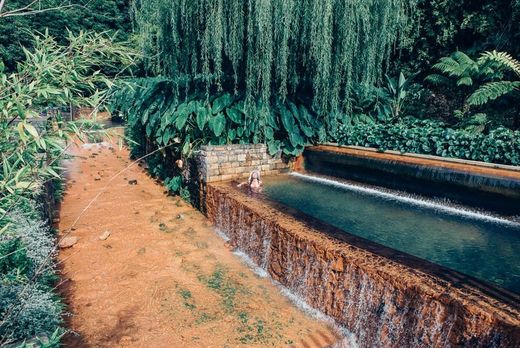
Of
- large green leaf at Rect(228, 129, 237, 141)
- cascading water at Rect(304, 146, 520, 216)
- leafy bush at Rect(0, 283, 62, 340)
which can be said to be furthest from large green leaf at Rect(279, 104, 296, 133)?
leafy bush at Rect(0, 283, 62, 340)

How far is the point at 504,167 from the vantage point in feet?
17.0

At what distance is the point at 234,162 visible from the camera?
271 inches

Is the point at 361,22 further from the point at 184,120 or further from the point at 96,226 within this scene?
the point at 96,226

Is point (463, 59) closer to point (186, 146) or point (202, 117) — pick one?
point (202, 117)

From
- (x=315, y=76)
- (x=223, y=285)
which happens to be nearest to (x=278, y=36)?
(x=315, y=76)

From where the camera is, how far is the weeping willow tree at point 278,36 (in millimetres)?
5941

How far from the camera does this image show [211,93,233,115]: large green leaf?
7.06 meters

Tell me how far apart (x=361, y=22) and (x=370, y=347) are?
6.05 meters

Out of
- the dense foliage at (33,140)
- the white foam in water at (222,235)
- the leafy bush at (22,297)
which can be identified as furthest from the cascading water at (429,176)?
the leafy bush at (22,297)

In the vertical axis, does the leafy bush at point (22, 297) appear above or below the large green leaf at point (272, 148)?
below

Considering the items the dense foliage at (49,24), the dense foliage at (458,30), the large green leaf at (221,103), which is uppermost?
the dense foliage at (49,24)

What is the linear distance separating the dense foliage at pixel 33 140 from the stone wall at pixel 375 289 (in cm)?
262

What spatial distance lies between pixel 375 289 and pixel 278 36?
16.0ft

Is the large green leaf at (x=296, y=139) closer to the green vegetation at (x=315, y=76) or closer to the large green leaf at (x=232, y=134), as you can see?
the green vegetation at (x=315, y=76)
